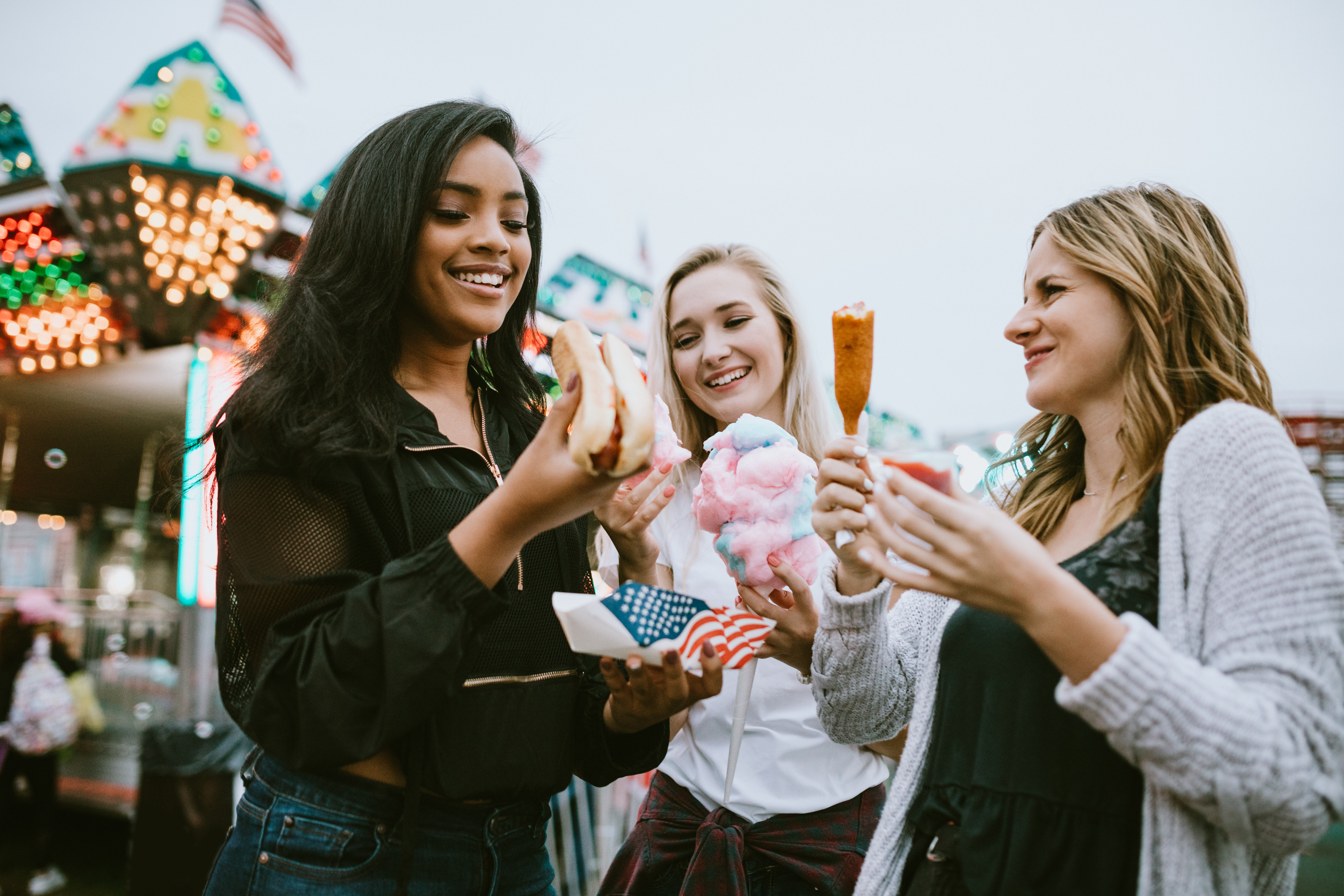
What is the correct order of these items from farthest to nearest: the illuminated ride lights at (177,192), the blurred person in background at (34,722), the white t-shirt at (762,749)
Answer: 1. the blurred person in background at (34,722)
2. the illuminated ride lights at (177,192)
3. the white t-shirt at (762,749)

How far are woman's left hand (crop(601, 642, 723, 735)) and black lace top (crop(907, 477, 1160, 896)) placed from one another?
44cm

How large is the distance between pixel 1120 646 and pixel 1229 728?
0.54ft

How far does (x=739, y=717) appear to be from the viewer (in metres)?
1.83

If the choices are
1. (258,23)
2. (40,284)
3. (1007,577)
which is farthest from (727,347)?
(40,284)

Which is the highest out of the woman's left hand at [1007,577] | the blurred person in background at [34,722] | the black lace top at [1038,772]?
the woman's left hand at [1007,577]

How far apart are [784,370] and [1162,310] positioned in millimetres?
1212

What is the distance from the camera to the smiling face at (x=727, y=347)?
2391 mm

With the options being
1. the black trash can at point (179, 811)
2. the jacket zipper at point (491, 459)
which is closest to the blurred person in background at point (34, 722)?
the black trash can at point (179, 811)

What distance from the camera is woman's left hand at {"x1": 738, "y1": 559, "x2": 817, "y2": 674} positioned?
1711 mm

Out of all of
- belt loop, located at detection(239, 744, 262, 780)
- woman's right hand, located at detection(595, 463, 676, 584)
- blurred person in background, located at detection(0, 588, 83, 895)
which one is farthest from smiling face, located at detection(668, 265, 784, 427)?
blurred person in background, located at detection(0, 588, 83, 895)

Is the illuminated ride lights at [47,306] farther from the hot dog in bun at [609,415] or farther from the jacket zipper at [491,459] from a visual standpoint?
the hot dog in bun at [609,415]

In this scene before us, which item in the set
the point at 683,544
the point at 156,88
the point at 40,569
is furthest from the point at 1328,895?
the point at 40,569

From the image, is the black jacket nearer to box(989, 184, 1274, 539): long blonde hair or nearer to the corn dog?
the corn dog

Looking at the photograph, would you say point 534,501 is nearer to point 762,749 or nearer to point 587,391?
point 587,391
